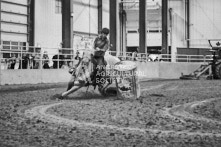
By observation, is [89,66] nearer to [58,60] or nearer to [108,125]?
[108,125]

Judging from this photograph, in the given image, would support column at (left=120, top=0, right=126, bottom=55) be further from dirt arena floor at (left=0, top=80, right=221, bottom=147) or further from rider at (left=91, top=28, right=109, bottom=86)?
dirt arena floor at (left=0, top=80, right=221, bottom=147)

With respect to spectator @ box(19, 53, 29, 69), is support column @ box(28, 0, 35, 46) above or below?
above

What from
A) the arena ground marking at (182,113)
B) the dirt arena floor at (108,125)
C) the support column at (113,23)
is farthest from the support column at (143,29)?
the dirt arena floor at (108,125)

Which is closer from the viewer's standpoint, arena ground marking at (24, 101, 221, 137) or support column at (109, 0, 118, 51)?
arena ground marking at (24, 101, 221, 137)

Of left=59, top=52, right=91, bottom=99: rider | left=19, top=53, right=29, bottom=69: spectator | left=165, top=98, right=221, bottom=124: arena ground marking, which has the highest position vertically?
left=19, top=53, right=29, bottom=69: spectator

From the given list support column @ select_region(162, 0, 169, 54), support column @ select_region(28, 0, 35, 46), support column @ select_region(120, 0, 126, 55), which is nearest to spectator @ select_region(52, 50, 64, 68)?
support column @ select_region(28, 0, 35, 46)

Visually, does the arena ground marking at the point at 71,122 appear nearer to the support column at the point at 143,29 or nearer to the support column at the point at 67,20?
the support column at the point at 67,20

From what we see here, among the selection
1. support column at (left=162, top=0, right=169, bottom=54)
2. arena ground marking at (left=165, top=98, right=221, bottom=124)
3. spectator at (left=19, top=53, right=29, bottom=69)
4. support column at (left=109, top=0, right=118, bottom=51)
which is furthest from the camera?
support column at (left=162, top=0, right=169, bottom=54)

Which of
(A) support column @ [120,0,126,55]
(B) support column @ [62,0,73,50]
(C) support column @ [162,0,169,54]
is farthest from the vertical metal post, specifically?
(A) support column @ [120,0,126,55]

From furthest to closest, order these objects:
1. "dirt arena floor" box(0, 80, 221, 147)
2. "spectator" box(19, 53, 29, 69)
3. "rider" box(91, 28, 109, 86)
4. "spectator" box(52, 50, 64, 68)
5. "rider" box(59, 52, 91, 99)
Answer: "spectator" box(52, 50, 64, 68), "spectator" box(19, 53, 29, 69), "rider" box(91, 28, 109, 86), "rider" box(59, 52, 91, 99), "dirt arena floor" box(0, 80, 221, 147)

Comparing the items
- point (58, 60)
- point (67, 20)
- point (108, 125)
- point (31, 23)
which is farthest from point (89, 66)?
point (31, 23)

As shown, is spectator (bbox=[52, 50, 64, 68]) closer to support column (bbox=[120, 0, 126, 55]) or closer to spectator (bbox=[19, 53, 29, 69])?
spectator (bbox=[19, 53, 29, 69])

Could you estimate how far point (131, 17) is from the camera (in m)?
45.8

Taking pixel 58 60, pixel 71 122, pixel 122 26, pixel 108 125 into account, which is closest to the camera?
pixel 108 125
